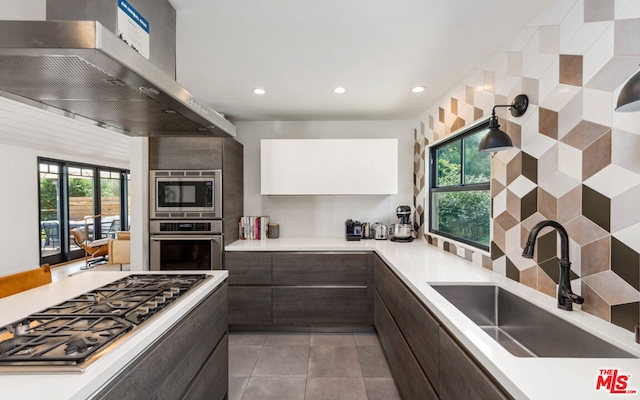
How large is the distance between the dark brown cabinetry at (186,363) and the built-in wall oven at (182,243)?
119 centimetres

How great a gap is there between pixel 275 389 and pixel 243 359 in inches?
21.2

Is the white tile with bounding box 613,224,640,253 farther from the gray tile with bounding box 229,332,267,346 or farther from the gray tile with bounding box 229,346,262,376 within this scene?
the gray tile with bounding box 229,332,267,346

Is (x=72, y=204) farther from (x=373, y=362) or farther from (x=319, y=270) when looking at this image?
(x=373, y=362)

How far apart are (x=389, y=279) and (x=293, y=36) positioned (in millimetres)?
1896

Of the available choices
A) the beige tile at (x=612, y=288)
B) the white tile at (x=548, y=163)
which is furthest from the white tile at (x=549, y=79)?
the beige tile at (x=612, y=288)

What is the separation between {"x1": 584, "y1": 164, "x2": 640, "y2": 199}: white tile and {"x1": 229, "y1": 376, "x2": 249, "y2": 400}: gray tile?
2436 millimetres

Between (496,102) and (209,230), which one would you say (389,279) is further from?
(209,230)

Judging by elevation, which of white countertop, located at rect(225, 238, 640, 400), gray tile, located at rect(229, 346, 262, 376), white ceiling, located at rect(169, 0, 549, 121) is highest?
white ceiling, located at rect(169, 0, 549, 121)

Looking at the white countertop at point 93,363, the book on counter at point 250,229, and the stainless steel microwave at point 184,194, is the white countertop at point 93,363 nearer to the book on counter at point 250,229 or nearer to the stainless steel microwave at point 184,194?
the stainless steel microwave at point 184,194

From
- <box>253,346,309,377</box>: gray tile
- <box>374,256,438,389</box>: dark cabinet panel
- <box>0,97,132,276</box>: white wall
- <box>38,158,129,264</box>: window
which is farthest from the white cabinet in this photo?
<box>38,158,129,264</box>: window

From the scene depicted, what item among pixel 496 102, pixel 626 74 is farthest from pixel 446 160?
pixel 626 74

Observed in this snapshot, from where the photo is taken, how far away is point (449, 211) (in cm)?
285

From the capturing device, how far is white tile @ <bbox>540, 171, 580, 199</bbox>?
1362mm

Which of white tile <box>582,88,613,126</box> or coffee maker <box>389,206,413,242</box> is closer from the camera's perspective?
white tile <box>582,88,613,126</box>
